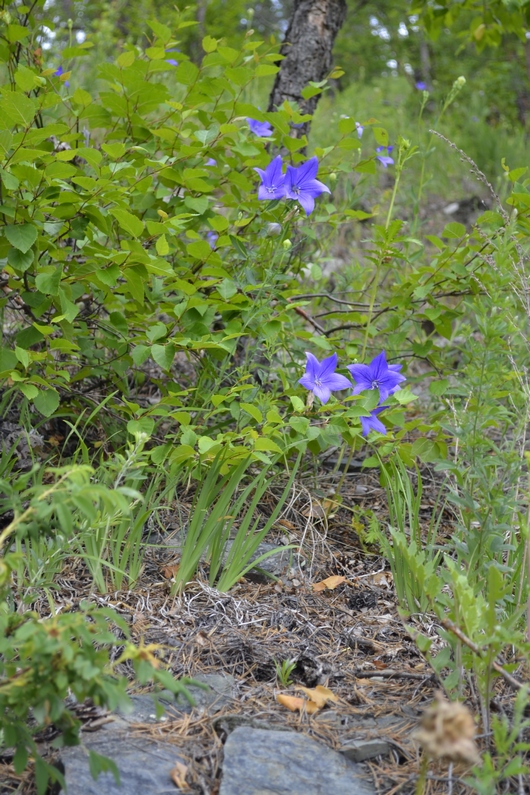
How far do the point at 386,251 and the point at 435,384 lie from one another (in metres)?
0.44

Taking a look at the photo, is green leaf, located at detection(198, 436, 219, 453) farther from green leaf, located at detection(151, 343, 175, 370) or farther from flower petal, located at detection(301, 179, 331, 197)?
flower petal, located at detection(301, 179, 331, 197)

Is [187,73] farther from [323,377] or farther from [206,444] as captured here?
[206,444]

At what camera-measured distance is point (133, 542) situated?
5.59ft

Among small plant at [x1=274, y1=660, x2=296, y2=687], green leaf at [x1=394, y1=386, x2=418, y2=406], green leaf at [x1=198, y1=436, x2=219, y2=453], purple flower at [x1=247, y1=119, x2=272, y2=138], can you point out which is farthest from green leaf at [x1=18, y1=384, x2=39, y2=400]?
purple flower at [x1=247, y1=119, x2=272, y2=138]

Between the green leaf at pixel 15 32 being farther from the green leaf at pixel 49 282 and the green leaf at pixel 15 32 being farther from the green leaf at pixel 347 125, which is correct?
the green leaf at pixel 347 125

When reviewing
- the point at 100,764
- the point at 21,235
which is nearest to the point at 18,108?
the point at 21,235

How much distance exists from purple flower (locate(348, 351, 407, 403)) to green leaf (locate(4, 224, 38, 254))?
900mm

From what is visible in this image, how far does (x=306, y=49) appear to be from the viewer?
2859mm

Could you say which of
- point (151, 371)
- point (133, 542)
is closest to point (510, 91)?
point (151, 371)

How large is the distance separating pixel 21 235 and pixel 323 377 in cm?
87

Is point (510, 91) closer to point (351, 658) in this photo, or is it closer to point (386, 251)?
point (386, 251)

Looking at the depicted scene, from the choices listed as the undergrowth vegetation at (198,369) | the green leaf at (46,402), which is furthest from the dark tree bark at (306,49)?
the green leaf at (46,402)

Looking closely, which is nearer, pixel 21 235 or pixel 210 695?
pixel 210 695

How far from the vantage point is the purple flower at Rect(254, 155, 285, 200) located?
1973 millimetres
